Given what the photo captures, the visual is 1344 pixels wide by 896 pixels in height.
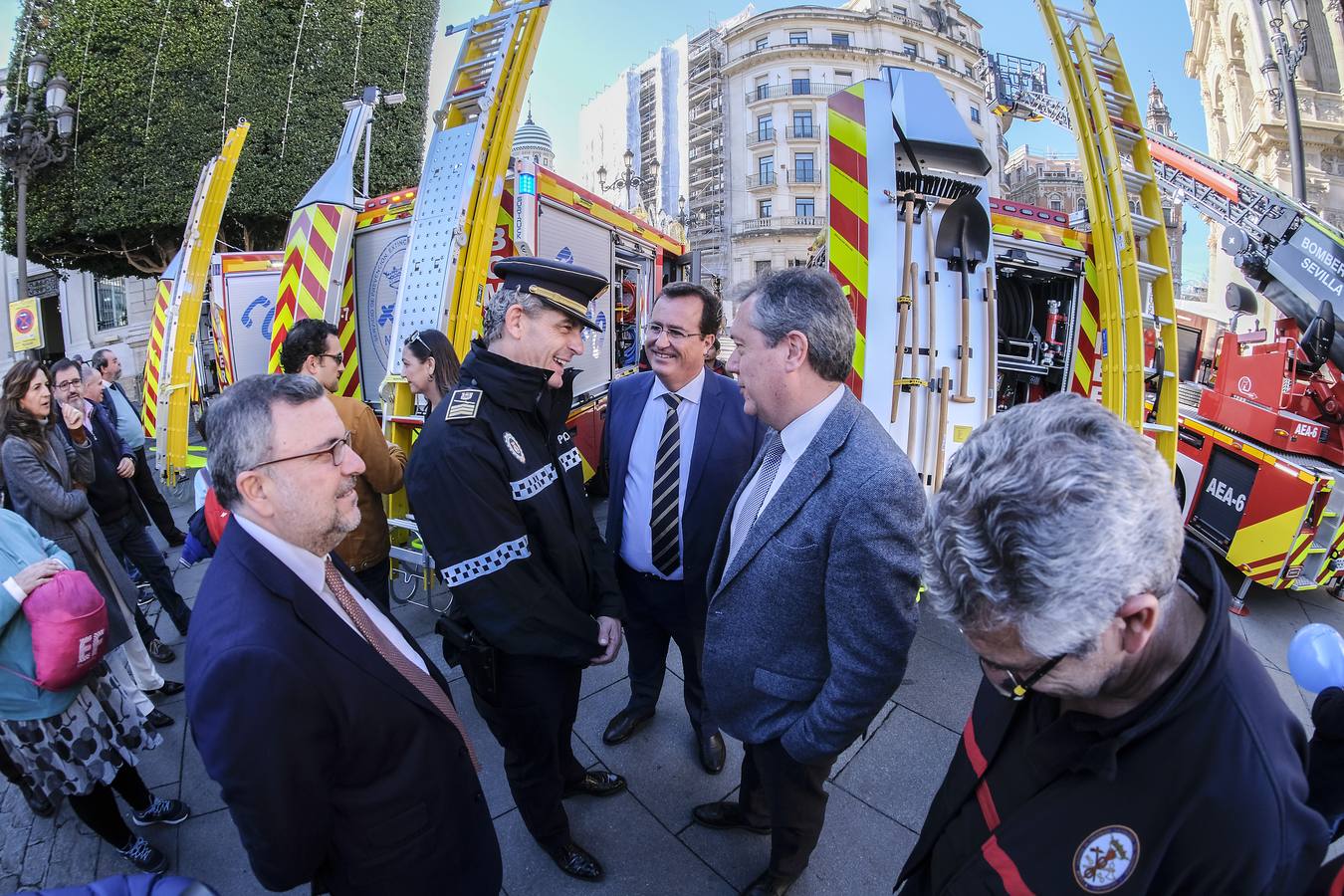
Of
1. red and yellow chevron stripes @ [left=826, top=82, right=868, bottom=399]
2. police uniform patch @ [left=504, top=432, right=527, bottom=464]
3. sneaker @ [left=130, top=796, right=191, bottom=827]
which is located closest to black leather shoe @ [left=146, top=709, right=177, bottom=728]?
sneaker @ [left=130, top=796, right=191, bottom=827]

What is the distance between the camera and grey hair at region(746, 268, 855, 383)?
162 cm

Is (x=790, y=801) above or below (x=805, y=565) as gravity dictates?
below

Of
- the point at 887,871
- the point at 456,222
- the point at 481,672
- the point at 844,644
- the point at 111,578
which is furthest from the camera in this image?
the point at 456,222

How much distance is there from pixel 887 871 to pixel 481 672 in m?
1.60

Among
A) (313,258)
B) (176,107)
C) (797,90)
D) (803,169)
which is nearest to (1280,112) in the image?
(803,169)

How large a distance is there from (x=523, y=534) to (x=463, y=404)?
45 centimetres

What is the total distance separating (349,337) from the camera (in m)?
5.15

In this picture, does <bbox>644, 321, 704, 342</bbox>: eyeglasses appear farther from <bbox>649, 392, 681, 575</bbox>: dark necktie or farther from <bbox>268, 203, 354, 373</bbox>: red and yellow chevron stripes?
<bbox>268, 203, 354, 373</bbox>: red and yellow chevron stripes

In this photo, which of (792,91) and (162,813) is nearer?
(162,813)

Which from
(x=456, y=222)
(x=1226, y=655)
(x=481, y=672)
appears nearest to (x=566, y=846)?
(x=481, y=672)

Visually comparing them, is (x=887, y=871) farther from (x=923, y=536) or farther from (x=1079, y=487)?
(x=1079, y=487)

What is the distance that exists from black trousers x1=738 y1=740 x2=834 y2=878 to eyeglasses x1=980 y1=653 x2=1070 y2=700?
A: 0.85m

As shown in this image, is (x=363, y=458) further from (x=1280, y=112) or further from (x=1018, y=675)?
(x=1280, y=112)

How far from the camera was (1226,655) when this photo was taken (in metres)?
0.78
